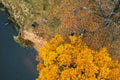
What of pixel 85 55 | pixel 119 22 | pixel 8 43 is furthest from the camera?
pixel 8 43

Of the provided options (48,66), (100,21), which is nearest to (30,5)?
(100,21)

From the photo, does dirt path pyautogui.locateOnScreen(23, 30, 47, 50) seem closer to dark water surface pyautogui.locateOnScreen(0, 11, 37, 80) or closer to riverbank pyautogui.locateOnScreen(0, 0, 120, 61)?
riverbank pyautogui.locateOnScreen(0, 0, 120, 61)

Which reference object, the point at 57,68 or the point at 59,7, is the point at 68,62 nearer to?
the point at 57,68

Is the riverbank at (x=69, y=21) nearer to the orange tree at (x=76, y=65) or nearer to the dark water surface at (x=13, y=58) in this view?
the dark water surface at (x=13, y=58)

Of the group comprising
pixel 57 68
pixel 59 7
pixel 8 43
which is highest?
pixel 59 7

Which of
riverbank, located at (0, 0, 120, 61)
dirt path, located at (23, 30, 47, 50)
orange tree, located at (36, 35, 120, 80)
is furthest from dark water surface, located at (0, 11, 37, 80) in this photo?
orange tree, located at (36, 35, 120, 80)

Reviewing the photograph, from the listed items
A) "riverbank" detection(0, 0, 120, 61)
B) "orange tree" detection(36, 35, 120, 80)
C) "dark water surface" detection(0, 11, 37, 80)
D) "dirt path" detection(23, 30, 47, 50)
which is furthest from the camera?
"dark water surface" detection(0, 11, 37, 80)

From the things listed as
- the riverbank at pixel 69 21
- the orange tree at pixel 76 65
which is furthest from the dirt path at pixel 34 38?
the orange tree at pixel 76 65
